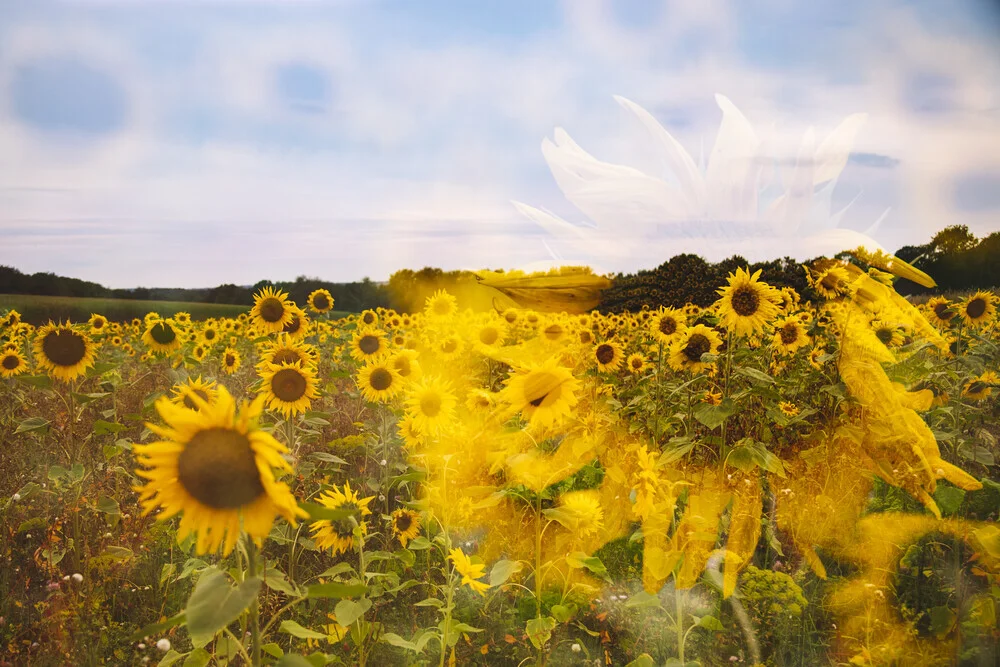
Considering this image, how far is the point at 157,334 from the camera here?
5539 mm

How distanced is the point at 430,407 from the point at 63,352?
2.60 meters

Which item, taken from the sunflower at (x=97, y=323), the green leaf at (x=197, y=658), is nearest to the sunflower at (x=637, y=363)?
the green leaf at (x=197, y=658)

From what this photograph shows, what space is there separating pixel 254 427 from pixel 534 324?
20.1 ft

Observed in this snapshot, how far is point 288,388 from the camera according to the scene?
9.83ft

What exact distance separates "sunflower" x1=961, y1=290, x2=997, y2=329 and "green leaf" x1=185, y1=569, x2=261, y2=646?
5.71 m

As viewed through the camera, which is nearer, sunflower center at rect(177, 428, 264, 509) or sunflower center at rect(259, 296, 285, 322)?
sunflower center at rect(177, 428, 264, 509)

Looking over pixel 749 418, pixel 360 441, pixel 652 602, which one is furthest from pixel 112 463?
pixel 749 418

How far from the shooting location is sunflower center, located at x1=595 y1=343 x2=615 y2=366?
15.6 feet

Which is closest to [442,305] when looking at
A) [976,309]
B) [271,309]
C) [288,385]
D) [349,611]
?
[271,309]

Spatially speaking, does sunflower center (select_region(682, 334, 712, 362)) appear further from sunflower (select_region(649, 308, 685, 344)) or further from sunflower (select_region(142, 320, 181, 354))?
sunflower (select_region(142, 320, 181, 354))

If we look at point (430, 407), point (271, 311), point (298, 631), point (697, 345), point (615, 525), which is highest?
point (271, 311)

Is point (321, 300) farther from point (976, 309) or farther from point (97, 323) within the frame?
point (976, 309)

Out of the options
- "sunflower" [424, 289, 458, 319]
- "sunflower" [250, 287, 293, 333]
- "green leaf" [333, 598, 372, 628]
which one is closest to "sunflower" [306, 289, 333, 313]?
"sunflower" [424, 289, 458, 319]

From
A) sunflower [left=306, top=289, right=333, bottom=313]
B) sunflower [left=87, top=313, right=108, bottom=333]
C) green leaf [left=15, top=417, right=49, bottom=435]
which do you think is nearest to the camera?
green leaf [left=15, top=417, right=49, bottom=435]
